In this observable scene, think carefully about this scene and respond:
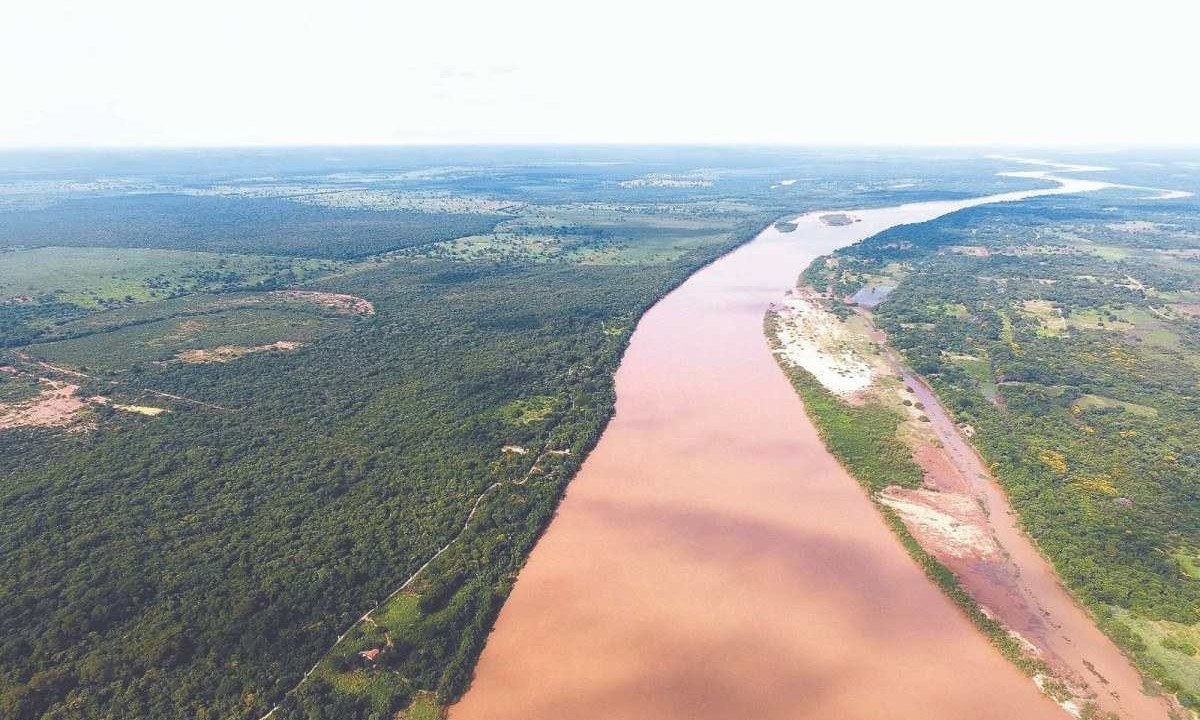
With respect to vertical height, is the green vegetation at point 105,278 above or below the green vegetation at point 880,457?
above

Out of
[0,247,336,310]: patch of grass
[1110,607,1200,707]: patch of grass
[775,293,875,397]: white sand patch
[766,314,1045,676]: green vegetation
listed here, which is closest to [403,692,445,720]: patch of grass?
[766,314,1045,676]: green vegetation

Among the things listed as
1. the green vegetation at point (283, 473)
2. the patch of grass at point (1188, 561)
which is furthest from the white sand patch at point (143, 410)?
the patch of grass at point (1188, 561)

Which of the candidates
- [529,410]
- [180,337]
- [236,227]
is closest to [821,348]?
[529,410]

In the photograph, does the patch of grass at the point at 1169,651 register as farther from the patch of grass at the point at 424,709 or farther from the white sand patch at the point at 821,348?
the patch of grass at the point at 424,709

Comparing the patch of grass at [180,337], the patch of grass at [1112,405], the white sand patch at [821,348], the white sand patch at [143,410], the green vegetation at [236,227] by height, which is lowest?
the patch of grass at [1112,405]

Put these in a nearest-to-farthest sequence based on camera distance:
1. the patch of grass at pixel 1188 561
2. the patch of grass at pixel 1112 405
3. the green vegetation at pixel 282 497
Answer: the green vegetation at pixel 282 497, the patch of grass at pixel 1188 561, the patch of grass at pixel 1112 405

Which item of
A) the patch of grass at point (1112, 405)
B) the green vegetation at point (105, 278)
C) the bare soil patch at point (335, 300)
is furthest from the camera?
the bare soil patch at point (335, 300)

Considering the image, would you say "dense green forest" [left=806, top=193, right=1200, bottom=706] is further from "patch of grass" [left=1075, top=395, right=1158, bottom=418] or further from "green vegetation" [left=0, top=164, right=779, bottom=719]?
"green vegetation" [left=0, top=164, right=779, bottom=719]

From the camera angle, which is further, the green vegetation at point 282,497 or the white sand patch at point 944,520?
the white sand patch at point 944,520
